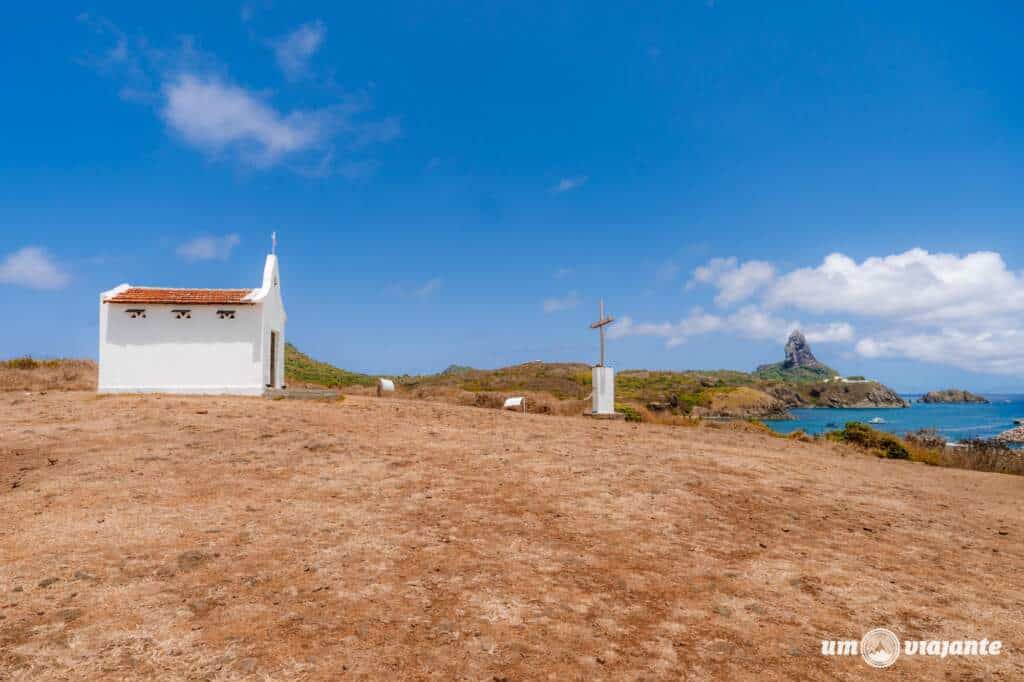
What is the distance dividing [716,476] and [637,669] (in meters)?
7.58

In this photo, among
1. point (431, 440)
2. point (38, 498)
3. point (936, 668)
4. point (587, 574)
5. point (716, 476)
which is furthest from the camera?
point (431, 440)

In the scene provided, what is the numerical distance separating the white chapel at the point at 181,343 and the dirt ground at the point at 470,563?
22.5 feet

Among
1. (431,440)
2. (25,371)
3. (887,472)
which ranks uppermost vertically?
(25,371)

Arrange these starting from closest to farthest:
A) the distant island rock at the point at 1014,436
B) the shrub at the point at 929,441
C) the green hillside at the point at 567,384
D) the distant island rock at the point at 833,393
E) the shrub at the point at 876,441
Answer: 1. the shrub at the point at 876,441
2. the shrub at the point at 929,441
3. the distant island rock at the point at 1014,436
4. the green hillside at the point at 567,384
5. the distant island rock at the point at 833,393

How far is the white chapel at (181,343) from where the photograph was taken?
19.2 metres

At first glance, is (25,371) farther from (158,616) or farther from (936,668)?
(936,668)

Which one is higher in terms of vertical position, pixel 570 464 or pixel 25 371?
pixel 25 371

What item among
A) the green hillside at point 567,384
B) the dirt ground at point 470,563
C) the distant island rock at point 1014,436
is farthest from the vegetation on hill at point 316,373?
the distant island rock at point 1014,436

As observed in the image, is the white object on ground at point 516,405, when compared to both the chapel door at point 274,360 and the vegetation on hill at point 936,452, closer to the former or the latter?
the chapel door at point 274,360

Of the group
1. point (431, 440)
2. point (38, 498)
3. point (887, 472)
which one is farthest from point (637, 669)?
point (887, 472)

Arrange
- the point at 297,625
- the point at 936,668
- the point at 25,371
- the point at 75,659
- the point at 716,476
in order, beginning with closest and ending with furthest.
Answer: the point at 75,659 < the point at 936,668 < the point at 297,625 < the point at 716,476 < the point at 25,371

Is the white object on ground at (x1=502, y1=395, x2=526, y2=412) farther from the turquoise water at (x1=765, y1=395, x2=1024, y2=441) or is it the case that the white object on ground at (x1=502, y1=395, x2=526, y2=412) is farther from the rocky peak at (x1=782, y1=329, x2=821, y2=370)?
the rocky peak at (x1=782, y1=329, x2=821, y2=370)

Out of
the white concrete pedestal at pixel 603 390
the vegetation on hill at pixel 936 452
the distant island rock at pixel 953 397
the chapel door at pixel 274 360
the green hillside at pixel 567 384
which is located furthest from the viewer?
the distant island rock at pixel 953 397

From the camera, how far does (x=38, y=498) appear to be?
8.25 m
